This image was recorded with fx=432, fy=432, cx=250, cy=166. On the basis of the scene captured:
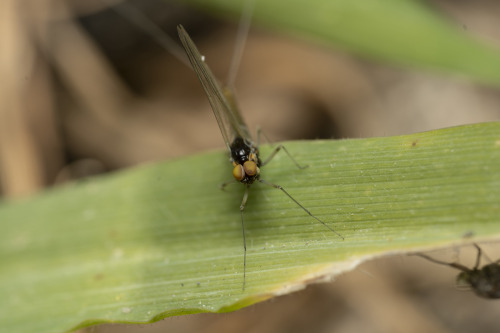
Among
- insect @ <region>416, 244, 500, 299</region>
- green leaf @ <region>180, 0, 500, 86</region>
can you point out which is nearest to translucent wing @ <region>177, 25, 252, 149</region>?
insect @ <region>416, 244, 500, 299</region>

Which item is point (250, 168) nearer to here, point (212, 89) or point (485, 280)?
point (212, 89)

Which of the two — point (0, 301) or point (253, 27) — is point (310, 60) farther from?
point (0, 301)

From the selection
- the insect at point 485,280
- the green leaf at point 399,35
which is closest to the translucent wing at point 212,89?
the insect at point 485,280

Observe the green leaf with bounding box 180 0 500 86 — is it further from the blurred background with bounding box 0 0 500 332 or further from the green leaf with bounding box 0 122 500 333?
the green leaf with bounding box 0 122 500 333

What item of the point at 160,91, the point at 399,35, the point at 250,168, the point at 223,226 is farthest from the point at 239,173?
the point at 160,91

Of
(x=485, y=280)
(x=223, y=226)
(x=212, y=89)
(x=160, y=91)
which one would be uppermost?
(x=160, y=91)

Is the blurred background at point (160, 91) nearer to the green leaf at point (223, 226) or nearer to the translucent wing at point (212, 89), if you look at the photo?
the green leaf at point (223, 226)

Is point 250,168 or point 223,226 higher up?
point 250,168
